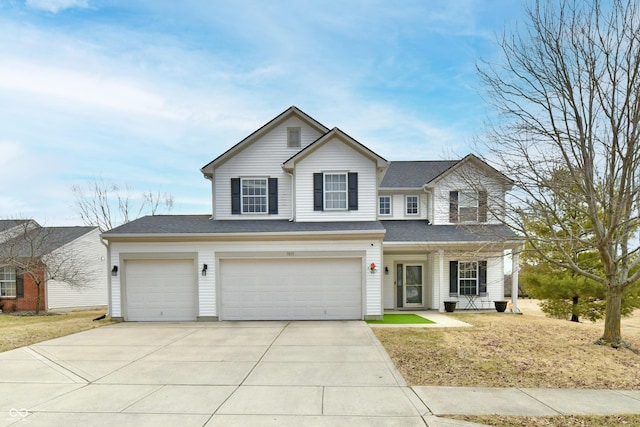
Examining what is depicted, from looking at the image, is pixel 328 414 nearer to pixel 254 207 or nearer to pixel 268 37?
pixel 254 207

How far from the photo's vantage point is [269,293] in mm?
13008

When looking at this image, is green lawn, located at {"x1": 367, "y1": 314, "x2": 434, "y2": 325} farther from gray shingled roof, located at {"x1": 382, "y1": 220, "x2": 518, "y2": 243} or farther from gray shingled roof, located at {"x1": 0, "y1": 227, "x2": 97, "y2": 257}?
gray shingled roof, located at {"x1": 0, "y1": 227, "x2": 97, "y2": 257}

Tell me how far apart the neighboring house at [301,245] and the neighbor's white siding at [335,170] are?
0.13 ft

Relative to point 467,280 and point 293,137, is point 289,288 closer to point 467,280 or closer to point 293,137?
point 293,137

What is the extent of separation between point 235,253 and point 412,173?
36.4 feet

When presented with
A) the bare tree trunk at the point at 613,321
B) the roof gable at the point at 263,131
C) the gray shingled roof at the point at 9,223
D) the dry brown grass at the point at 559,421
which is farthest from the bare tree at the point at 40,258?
the bare tree trunk at the point at 613,321

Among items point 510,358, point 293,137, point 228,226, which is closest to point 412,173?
point 293,137

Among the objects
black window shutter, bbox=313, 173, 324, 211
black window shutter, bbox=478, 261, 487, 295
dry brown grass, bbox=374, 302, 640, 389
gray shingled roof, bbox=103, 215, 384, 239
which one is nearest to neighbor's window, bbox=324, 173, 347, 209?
black window shutter, bbox=313, 173, 324, 211

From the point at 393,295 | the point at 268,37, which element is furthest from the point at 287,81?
the point at 393,295

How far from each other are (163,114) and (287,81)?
6998 millimetres

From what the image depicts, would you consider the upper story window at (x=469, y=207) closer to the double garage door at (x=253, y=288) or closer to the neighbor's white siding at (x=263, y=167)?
the double garage door at (x=253, y=288)

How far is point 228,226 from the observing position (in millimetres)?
13773

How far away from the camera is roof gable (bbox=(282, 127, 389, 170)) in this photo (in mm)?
13945

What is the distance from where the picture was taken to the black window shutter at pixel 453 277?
1595 centimetres
